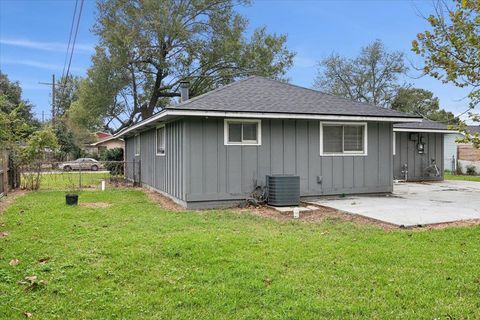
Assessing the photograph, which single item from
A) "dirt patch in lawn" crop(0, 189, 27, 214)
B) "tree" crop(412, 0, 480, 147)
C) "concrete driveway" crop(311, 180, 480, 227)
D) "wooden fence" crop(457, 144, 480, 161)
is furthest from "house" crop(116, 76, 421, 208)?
"wooden fence" crop(457, 144, 480, 161)

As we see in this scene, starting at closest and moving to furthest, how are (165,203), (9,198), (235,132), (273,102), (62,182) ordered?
(235,132), (273,102), (165,203), (9,198), (62,182)

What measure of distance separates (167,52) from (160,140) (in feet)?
48.1

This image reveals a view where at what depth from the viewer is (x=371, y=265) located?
14.6 ft

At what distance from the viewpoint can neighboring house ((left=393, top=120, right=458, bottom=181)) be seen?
16594 mm

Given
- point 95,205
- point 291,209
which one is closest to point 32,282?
point 291,209

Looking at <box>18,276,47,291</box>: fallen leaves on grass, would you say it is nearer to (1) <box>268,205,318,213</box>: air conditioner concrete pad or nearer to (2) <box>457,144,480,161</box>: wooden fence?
(1) <box>268,205,318,213</box>: air conditioner concrete pad

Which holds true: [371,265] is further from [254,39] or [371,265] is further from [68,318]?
[254,39]

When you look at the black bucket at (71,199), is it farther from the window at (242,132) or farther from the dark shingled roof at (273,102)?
the window at (242,132)

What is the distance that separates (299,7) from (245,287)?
11.6 m

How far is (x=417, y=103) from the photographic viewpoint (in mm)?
39375

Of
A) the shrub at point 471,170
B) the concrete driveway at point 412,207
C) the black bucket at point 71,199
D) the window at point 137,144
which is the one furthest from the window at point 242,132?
the shrub at point 471,170

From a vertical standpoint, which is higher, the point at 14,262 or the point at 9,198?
the point at 9,198

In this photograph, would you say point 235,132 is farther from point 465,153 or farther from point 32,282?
point 465,153

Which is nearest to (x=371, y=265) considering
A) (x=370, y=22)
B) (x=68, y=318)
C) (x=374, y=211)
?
(x=68, y=318)
